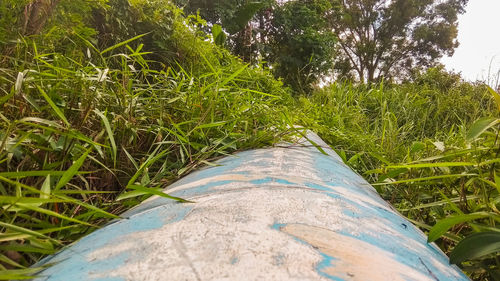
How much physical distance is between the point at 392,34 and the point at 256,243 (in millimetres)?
18756

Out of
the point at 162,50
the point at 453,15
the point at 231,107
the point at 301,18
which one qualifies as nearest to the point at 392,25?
the point at 453,15

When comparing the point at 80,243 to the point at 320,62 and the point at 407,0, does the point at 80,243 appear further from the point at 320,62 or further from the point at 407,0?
the point at 407,0

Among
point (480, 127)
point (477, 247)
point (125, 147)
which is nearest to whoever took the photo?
point (477, 247)

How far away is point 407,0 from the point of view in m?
15.3

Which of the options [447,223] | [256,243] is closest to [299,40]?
[447,223]

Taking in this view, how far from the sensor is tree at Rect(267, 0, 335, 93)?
908 cm

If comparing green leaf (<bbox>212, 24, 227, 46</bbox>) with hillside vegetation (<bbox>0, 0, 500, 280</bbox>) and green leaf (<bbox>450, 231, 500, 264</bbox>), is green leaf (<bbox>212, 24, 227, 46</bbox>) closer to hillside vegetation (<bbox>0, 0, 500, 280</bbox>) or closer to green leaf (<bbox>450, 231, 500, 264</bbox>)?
hillside vegetation (<bbox>0, 0, 500, 280</bbox>)

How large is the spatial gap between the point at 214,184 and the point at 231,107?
828 mm

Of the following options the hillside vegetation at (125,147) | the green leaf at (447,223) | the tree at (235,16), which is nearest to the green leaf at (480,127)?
the hillside vegetation at (125,147)

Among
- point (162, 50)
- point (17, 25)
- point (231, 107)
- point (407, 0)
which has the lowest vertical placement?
point (231, 107)

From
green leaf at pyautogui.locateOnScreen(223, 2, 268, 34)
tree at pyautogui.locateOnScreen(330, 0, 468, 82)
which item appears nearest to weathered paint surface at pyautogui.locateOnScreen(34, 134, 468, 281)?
green leaf at pyautogui.locateOnScreen(223, 2, 268, 34)

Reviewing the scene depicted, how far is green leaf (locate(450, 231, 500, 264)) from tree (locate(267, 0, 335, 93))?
829 cm

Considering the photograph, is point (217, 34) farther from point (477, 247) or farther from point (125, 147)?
point (477, 247)

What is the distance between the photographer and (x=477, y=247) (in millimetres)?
550
